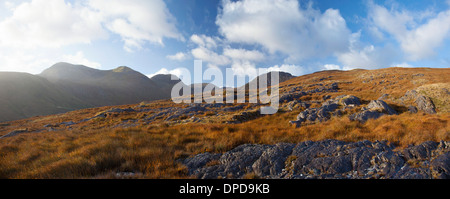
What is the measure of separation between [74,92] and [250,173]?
160 m

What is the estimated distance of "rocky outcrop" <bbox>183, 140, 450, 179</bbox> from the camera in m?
4.54

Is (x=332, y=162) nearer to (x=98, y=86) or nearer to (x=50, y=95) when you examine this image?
(x=50, y=95)

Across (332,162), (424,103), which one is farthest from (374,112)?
(332,162)

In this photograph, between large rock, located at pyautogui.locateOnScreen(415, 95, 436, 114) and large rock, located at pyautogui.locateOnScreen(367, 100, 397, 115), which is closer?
large rock, located at pyautogui.locateOnScreen(367, 100, 397, 115)

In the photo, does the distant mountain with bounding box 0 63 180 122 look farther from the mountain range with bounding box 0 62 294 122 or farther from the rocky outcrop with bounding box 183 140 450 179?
the rocky outcrop with bounding box 183 140 450 179

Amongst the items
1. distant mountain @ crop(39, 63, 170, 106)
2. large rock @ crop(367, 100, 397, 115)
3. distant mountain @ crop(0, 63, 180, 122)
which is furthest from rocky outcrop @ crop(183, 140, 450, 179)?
distant mountain @ crop(39, 63, 170, 106)

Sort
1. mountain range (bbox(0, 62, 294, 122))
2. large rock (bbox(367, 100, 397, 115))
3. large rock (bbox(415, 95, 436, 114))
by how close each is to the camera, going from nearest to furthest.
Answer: large rock (bbox(367, 100, 397, 115)) < large rock (bbox(415, 95, 436, 114)) < mountain range (bbox(0, 62, 294, 122))

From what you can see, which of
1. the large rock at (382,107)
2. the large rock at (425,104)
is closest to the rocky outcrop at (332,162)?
the large rock at (382,107)

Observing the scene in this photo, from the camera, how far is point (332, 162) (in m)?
5.19

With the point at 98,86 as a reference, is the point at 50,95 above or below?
below
